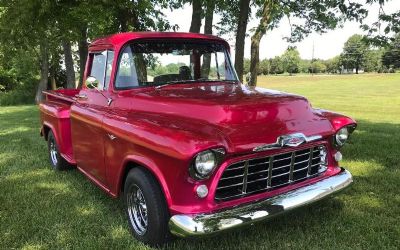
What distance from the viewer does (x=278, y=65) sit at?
104938 millimetres

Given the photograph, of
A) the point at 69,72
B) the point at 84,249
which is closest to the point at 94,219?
the point at 84,249

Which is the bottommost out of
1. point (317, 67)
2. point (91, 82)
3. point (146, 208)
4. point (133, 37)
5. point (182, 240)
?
point (317, 67)

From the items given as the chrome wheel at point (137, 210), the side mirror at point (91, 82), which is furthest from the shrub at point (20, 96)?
the chrome wheel at point (137, 210)

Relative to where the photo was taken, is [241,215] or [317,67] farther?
[317,67]

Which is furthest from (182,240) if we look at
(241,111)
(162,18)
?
(162,18)

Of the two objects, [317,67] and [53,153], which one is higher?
[53,153]

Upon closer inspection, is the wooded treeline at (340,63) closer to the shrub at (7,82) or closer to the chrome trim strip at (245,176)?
the shrub at (7,82)

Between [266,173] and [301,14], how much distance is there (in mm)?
10614

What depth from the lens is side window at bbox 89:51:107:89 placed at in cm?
521

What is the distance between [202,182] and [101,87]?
7.25 feet

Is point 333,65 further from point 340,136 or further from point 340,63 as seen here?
point 340,136

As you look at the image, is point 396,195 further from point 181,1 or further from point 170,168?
point 181,1

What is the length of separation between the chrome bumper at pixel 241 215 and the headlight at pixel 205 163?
0.31 metres

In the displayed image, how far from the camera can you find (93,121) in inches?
190
